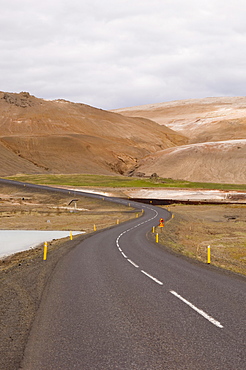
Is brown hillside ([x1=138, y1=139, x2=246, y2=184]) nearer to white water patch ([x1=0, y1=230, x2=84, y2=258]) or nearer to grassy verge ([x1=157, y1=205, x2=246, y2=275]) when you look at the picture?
grassy verge ([x1=157, y1=205, x2=246, y2=275])

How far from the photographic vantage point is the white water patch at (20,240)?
105ft

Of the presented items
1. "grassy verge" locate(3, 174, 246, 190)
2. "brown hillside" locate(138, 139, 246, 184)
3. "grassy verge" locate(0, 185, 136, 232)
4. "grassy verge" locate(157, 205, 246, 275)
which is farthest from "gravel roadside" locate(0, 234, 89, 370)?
"brown hillside" locate(138, 139, 246, 184)

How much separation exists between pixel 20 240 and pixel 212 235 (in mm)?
19531

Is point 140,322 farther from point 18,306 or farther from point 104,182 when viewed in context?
point 104,182

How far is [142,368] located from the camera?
668cm

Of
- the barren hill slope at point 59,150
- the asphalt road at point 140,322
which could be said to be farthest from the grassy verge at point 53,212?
the barren hill slope at point 59,150

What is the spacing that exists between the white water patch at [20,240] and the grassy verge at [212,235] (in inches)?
423

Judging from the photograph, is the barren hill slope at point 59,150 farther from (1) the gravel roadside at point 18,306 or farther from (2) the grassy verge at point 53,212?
(1) the gravel roadside at point 18,306

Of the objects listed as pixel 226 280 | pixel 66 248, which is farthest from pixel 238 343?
pixel 66 248

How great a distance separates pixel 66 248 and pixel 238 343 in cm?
2039

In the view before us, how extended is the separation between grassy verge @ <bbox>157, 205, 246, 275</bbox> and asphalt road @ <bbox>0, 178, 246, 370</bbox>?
657cm

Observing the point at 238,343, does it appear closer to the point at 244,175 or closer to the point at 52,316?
the point at 52,316

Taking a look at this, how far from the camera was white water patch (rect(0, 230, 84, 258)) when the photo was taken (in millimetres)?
32125

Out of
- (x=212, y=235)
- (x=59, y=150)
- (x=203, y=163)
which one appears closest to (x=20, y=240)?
(x=212, y=235)
